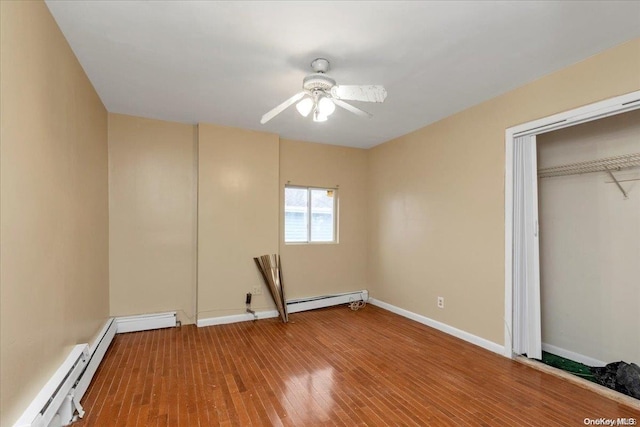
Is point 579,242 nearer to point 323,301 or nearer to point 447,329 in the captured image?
point 447,329

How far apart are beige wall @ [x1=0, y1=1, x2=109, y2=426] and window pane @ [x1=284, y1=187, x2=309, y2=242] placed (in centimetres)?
262

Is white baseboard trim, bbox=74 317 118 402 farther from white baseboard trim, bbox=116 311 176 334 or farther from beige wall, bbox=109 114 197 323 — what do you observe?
beige wall, bbox=109 114 197 323

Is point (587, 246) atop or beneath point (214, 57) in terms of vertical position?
beneath

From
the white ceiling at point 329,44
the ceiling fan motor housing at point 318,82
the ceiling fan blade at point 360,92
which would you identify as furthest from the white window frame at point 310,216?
the ceiling fan blade at point 360,92

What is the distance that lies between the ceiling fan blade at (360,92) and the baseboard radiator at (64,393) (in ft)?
8.88

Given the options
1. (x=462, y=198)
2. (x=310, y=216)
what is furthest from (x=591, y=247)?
(x=310, y=216)

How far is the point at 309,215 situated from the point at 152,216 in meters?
2.29

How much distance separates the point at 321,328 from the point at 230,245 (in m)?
1.67

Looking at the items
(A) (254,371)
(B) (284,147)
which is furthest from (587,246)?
(B) (284,147)

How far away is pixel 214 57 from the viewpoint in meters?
2.47

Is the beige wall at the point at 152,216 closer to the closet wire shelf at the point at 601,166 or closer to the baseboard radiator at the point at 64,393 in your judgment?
the baseboard radiator at the point at 64,393

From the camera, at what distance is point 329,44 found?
2.29 metres

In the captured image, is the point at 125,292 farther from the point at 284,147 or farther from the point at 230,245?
the point at 284,147

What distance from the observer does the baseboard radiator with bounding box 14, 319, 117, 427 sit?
1638 millimetres
